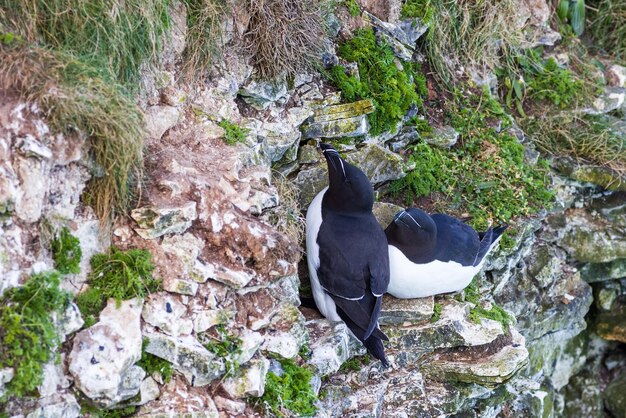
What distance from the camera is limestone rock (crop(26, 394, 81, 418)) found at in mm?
3730

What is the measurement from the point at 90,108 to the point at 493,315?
132 inches

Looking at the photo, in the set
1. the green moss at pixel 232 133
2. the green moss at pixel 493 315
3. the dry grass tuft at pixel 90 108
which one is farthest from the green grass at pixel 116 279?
the green moss at pixel 493 315

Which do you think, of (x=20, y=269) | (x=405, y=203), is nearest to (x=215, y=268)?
(x=20, y=269)

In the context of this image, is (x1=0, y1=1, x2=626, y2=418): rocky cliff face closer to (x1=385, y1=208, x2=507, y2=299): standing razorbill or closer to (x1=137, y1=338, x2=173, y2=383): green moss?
(x1=137, y1=338, x2=173, y2=383): green moss

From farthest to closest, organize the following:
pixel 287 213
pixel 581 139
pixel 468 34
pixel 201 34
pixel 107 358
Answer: pixel 581 139, pixel 468 34, pixel 287 213, pixel 201 34, pixel 107 358

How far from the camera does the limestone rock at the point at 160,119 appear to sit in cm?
491

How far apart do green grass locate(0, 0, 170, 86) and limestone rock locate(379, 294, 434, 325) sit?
2350 mm

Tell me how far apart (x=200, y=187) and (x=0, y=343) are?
1483 millimetres

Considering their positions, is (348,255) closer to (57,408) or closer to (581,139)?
(57,408)

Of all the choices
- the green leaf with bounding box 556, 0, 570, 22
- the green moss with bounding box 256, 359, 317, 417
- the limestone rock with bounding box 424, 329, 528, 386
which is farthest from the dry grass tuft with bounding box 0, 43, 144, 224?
the green leaf with bounding box 556, 0, 570, 22

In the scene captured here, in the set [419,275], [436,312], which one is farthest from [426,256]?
[436,312]

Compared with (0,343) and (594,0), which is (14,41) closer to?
(0,343)

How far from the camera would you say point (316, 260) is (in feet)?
17.4

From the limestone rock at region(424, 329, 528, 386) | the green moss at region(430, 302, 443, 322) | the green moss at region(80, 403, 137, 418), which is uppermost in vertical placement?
the green moss at region(80, 403, 137, 418)
